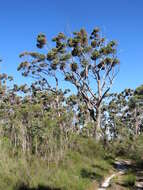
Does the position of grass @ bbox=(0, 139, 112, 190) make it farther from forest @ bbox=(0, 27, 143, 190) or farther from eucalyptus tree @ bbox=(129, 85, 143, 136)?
eucalyptus tree @ bbox=(129, 85, 143, 136)

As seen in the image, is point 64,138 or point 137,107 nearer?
point 64,138

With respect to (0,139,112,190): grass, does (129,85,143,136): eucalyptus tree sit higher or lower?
higher

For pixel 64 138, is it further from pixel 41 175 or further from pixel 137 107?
pixel 137 107

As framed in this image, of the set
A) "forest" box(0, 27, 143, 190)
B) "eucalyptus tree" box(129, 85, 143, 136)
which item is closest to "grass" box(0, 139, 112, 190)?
"forest" box(0, 27, 143, 190)

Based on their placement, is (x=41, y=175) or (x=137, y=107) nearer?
(x=41, y=175)

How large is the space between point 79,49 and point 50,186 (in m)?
18.5

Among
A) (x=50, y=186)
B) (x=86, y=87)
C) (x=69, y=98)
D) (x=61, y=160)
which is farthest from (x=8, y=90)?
(x=50, y=186)

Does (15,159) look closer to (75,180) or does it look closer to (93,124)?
(75,180)

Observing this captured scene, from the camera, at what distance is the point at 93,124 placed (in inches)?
1019

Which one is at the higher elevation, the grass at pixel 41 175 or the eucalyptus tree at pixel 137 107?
the eucalyptus tree at pixel 137 107

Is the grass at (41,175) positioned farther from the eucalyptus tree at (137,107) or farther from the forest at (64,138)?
Result: the eucalyptus tree at (137,107)

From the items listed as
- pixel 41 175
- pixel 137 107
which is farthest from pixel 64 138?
pixel 137 107

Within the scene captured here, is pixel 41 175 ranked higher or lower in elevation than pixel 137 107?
lower

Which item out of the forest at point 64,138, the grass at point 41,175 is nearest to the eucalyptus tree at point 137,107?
the forest at point 64,138
